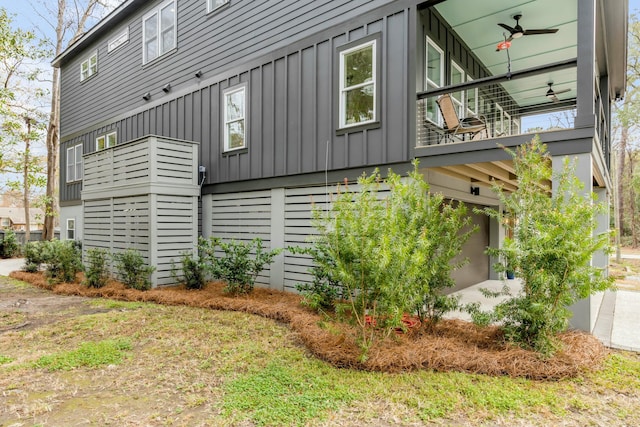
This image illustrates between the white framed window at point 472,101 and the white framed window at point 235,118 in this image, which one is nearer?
the white framed window at point 235,118

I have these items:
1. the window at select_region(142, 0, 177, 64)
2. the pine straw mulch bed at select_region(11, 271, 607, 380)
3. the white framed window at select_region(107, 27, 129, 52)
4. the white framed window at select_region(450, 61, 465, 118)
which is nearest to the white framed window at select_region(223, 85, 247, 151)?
the window at select_region(142, 0, 177, 64)

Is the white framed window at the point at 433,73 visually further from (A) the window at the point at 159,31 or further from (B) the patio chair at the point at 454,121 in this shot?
(A) the window at the point at 159,31

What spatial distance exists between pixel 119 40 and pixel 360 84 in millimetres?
9286

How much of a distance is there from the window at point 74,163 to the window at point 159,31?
4996 millimetres

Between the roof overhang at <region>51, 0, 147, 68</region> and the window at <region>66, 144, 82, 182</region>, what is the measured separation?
11.3 feet

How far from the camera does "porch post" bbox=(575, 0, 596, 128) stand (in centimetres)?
450

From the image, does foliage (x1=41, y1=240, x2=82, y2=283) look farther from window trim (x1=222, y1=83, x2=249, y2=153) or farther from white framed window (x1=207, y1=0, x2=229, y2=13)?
white framed window (x1=207, y1=0, x2=229, y2=13)

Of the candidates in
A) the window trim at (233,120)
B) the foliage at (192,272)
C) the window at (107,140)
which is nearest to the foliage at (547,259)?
the foliage at (192,272)

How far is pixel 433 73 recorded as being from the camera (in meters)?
6.87

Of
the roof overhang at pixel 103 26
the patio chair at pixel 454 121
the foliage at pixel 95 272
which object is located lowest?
the foliage at pixel 95 272

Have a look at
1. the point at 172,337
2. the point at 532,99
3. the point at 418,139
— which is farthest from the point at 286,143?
the point at 532,99

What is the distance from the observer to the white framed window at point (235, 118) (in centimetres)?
823

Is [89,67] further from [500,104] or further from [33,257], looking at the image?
[500,104]

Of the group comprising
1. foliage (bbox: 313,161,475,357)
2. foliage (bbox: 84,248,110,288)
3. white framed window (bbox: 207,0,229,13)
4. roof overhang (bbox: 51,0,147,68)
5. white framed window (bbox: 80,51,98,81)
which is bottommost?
foliage (bbox: 84,248,110,288)
